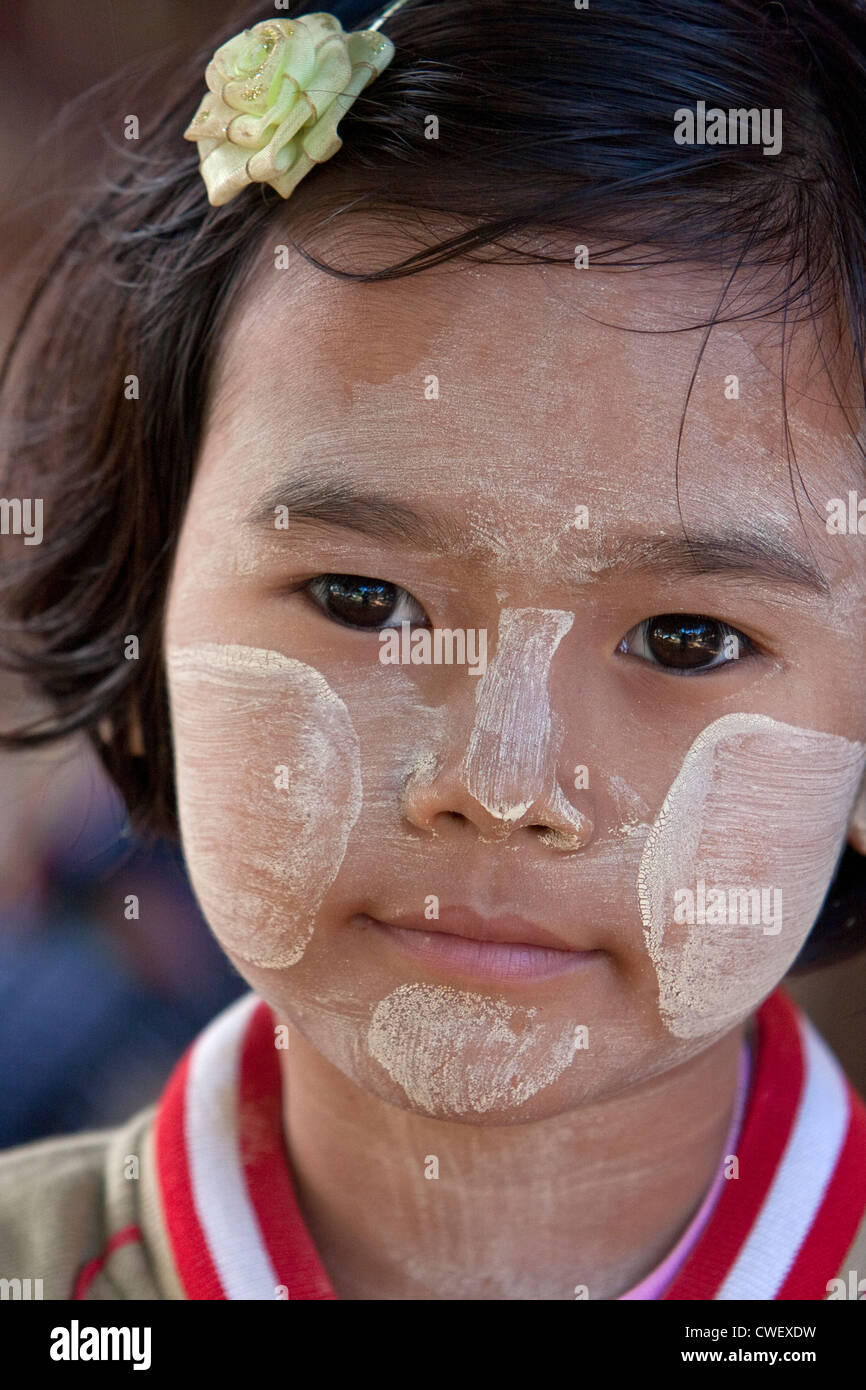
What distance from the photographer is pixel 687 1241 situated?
106cm

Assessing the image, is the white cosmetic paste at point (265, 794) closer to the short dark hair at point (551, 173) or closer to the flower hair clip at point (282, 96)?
the short dark hair at point (551, 173)

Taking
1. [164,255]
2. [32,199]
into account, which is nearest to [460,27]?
[164,255]

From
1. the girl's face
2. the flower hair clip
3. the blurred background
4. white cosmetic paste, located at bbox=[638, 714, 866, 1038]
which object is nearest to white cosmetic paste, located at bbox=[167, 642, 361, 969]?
the girl's face

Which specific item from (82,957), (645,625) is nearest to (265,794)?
(645,625)

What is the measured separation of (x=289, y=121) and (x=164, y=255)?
0.79ft

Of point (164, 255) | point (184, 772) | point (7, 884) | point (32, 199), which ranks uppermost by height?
point (32, 199)

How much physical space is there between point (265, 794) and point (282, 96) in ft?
1.59

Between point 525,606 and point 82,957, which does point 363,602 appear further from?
point 82,957

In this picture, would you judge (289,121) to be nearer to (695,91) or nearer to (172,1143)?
(695,91)

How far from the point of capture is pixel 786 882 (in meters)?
0.95

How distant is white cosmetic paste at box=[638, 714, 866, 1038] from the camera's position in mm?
902

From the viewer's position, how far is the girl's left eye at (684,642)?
90 cm

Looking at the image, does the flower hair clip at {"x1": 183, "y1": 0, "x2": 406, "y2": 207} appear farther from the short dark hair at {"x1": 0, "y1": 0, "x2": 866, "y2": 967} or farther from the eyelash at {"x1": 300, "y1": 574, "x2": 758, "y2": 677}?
the eyelash at {"x1": 300, "y1": 574, "x2": 758, "y2": 677}

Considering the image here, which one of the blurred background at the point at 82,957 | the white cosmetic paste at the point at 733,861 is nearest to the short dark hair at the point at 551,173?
the white cosmetic paste at the point at 733,861
